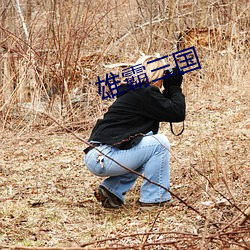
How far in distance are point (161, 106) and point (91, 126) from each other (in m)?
3.33

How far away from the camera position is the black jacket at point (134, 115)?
4.15 metres

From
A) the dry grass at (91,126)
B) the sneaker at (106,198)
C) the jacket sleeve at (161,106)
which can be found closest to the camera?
the dry grass at (91,126)

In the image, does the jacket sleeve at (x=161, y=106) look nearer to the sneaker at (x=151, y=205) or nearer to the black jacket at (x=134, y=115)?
the black jacket at (x=134, y=115)

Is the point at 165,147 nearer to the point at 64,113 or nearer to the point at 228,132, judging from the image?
the point at 228,132

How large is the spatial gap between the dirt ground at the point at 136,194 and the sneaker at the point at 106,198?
0.06 m

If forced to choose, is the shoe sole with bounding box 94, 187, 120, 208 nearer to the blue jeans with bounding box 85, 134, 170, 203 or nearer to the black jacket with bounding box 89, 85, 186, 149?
the blue jeans with bounding box 85, 134, 170, 203

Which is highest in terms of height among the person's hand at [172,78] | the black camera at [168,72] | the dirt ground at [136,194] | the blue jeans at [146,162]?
the black camera at [168,72]

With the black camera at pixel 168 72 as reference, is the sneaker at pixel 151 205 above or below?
below

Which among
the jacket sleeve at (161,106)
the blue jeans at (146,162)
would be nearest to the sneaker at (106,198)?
the blue jeans at (146,162)

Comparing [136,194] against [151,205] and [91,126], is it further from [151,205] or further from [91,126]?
[91,126]

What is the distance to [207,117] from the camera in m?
7.30

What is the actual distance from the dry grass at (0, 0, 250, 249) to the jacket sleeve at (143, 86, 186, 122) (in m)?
0.57

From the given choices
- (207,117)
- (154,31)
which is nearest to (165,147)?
(207,117)

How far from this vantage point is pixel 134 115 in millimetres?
4195
